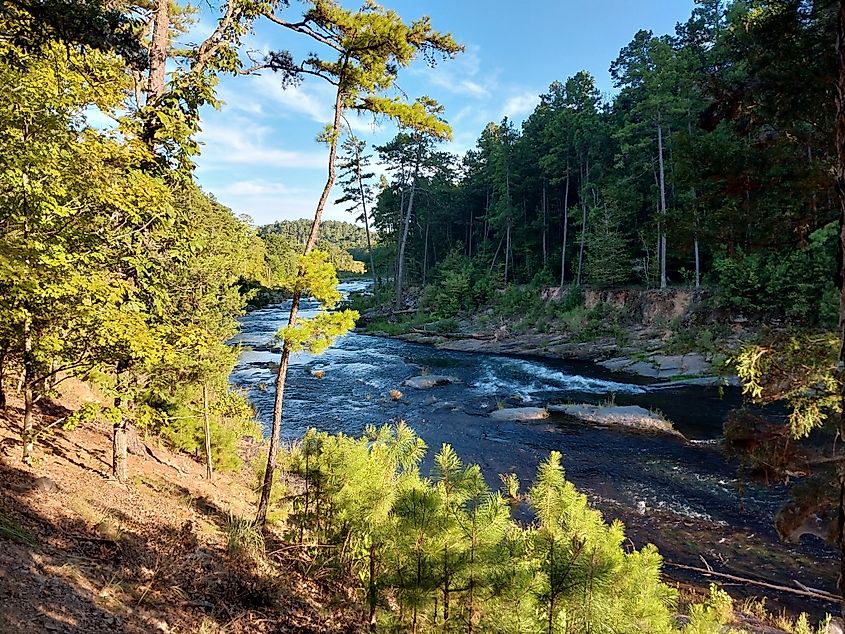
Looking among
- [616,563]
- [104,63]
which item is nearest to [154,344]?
[104,63]

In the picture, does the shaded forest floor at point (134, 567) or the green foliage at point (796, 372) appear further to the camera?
the green foliage at point (796, 372)

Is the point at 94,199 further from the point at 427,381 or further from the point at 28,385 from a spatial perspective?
the point at 427,381

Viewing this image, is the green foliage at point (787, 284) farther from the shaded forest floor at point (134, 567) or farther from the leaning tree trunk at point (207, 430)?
the leaning tree trunk at point (207, 430)

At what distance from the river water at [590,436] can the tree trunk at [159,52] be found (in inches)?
300

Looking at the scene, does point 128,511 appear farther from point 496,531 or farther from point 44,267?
point 496,531

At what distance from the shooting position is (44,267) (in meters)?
5.68

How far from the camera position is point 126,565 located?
5387 millimetres

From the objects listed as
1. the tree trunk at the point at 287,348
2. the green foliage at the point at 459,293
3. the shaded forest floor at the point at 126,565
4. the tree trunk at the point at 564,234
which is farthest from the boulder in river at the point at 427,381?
the green foliage at the point at 459,293

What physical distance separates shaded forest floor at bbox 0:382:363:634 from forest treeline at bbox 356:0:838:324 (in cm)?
732

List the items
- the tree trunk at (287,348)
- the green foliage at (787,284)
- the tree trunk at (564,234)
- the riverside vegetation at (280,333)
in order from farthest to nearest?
the tree trunk at (564,234), the green foliage at (787,284), the tree trunk at (287,348), the riverside vegetation at (280,333)

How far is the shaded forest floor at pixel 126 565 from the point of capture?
4227 millimetres

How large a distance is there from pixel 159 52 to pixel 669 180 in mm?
27006

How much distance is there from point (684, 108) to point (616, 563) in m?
32.4

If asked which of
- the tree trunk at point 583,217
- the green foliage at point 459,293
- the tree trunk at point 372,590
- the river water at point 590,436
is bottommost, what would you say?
the river water at point 590,436
